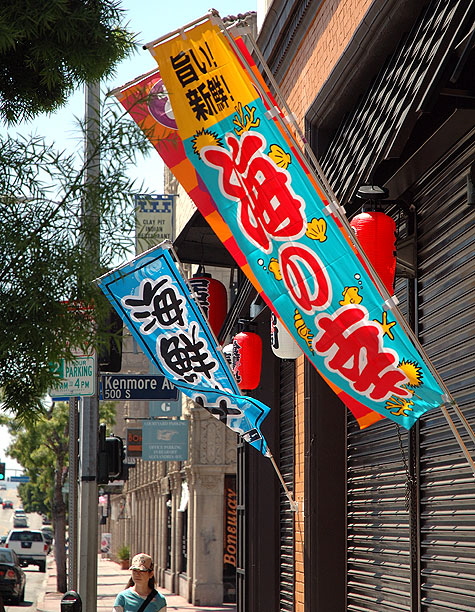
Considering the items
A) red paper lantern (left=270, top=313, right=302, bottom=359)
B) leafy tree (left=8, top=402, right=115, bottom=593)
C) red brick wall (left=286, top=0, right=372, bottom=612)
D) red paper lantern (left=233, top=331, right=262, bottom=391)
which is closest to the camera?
red brick wall (left=286, top=0, right=372, bottom=612)

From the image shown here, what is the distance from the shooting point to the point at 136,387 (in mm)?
11820

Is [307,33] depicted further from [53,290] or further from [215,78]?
[53,290]

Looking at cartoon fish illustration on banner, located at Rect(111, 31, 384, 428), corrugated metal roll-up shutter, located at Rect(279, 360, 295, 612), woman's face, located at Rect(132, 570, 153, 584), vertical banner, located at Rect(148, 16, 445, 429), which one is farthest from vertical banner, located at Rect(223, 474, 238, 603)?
vertical banner, located at Rect(148, 16, 445, 429)

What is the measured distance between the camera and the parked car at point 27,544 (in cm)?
4409

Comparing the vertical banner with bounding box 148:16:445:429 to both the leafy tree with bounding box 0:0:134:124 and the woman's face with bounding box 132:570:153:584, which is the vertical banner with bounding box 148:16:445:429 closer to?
the leafy tree with bounding box 0:0:134:124

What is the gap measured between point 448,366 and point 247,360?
490 cm

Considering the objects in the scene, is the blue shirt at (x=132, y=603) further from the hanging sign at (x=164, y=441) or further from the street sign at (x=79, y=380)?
the hanging sign at (x=164, y=441)

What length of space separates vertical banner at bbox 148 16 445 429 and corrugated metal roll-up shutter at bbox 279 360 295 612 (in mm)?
4731

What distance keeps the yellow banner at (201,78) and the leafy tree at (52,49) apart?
16.4 inches

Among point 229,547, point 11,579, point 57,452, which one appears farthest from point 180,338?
Answer: point 57,452

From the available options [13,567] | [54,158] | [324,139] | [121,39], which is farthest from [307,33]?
[13,567]

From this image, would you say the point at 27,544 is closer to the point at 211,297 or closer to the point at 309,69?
the point at 211,297

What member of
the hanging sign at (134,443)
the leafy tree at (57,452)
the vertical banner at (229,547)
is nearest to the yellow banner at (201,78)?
the leafy tree at (57,452)

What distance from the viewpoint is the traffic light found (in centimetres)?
1061
